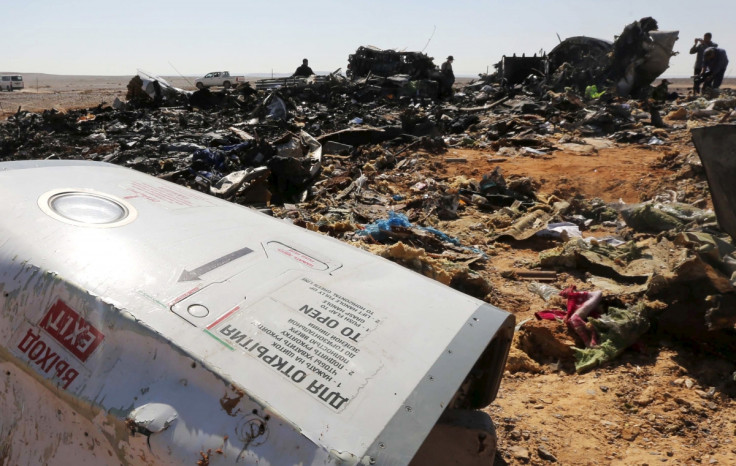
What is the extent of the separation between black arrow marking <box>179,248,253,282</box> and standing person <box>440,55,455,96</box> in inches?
902

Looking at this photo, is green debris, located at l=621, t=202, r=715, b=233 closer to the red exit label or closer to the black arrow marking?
the black arrow marking

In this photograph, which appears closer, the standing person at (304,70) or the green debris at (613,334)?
the green debris at (613,334)

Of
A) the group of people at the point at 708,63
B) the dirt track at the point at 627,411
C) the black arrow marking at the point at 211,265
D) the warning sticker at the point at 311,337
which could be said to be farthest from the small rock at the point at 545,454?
the group of people at the point at 708,63

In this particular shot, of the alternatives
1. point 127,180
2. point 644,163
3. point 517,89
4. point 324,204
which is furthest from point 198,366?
point 517,89

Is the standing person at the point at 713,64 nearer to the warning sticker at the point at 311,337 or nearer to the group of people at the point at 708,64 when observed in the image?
the group of people at the point at 708,64

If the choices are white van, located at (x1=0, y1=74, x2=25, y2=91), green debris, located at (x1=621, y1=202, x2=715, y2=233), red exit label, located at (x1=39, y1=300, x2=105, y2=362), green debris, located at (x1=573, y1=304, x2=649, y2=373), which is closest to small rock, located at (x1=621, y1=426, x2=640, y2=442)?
green debris, located at (x1=573, y1=304, x2=649, y2=373)

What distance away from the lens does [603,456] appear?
2.83m

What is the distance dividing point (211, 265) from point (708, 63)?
66.3 ft

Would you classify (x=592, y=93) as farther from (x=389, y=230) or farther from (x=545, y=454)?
(x=545, y=454)

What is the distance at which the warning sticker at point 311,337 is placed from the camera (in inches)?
56.3

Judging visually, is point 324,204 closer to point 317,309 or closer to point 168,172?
point 168,172

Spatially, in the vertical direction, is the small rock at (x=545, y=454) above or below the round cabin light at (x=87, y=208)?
below

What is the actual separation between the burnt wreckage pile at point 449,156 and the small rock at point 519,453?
3.71 ft

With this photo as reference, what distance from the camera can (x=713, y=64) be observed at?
16719 mm
